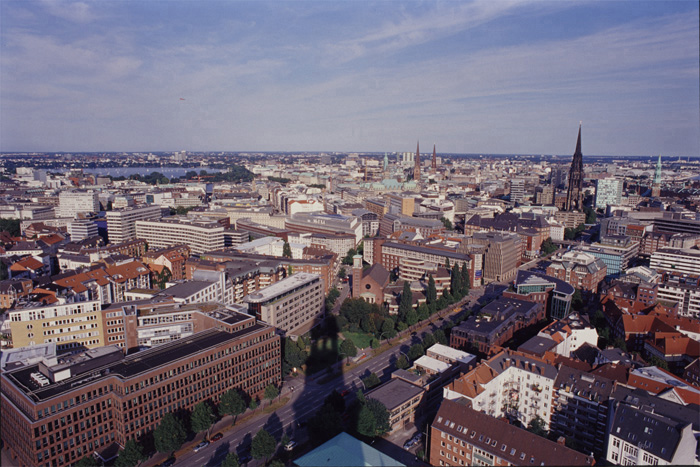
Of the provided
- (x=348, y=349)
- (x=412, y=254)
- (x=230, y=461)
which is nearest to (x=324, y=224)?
→ (x=412, y=254)

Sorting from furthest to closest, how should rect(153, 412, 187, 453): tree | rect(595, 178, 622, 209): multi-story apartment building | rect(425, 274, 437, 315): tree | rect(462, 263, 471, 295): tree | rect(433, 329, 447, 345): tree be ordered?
rect(595, 178, 622, 209): multi-story apartment building < rect(462, 263, 471, 295): tree < rect(425, 274, 437, 315): tree < rect(433, 329, 447, 345): tree < rect(153, 412, 187, 453): tree

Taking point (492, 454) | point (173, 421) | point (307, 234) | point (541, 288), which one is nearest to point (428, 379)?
point (492, 454)

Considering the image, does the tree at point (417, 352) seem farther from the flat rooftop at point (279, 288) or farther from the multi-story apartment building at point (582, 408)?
the flat rooftop at point (279, 288)

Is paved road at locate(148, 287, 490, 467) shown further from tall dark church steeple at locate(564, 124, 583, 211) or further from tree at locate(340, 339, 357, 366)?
tall dark church steeple at locate(564, 124, 583, 211)

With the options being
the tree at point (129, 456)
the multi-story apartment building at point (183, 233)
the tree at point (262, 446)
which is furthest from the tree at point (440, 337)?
the multi-story apartment building at point (183, 233)

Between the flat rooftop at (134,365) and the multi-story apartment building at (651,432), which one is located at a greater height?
the flat rooftop at (134,365)

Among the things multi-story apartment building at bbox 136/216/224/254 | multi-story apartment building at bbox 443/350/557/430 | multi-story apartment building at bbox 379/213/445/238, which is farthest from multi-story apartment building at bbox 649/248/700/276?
multi-story apartment building at bbox 136/216/224/254
